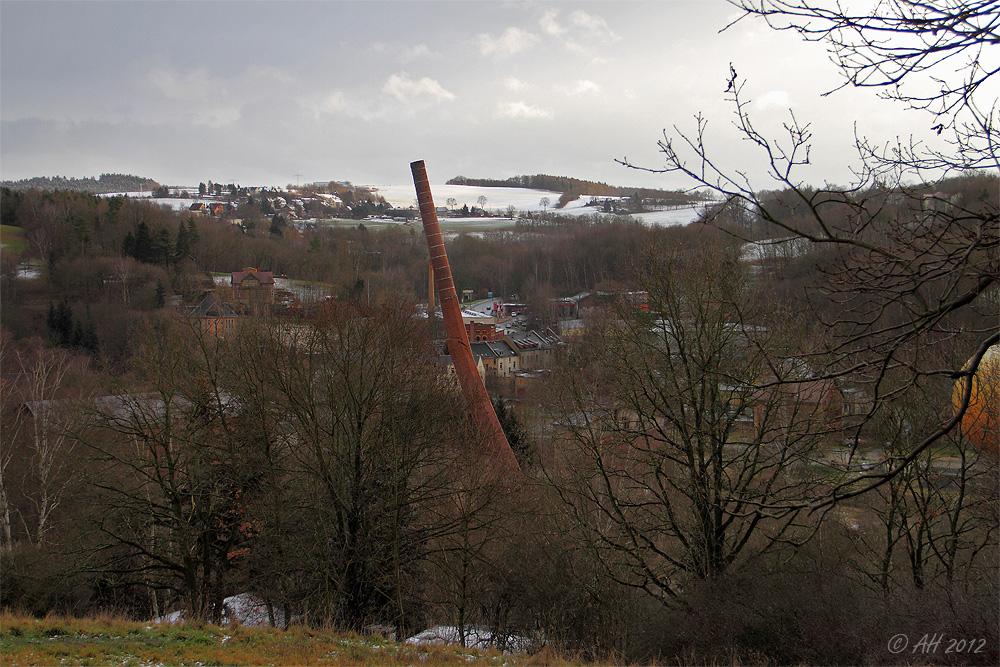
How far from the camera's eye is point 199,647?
6.45 meters

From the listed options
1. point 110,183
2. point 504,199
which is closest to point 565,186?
point 504,199

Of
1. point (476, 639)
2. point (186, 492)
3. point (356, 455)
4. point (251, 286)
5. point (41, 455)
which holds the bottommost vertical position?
point (476, 639)

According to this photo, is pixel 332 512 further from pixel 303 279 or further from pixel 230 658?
pixel 303 279

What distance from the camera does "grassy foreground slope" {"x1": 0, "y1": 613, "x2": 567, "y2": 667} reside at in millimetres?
5961

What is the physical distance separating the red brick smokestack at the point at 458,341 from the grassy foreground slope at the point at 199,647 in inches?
255

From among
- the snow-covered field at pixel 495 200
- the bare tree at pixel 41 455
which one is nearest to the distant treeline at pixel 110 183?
the snow-covered field at pixel 495 200

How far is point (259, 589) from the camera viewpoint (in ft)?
34.1

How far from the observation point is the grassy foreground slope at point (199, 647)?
5.96 m

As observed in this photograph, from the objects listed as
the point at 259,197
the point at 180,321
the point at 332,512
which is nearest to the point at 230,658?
the point at 332,512

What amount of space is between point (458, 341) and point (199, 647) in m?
11.1

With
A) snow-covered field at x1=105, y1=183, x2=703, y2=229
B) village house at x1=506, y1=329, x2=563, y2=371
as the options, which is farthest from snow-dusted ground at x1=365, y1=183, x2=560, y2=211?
village house at x1=506, y1=329, x2=563, y2=371

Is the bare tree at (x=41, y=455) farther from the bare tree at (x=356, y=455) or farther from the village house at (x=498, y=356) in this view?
the village house at (x=498, y=356)

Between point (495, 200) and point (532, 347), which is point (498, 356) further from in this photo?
point (495, 200)

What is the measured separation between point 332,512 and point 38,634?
418cm
